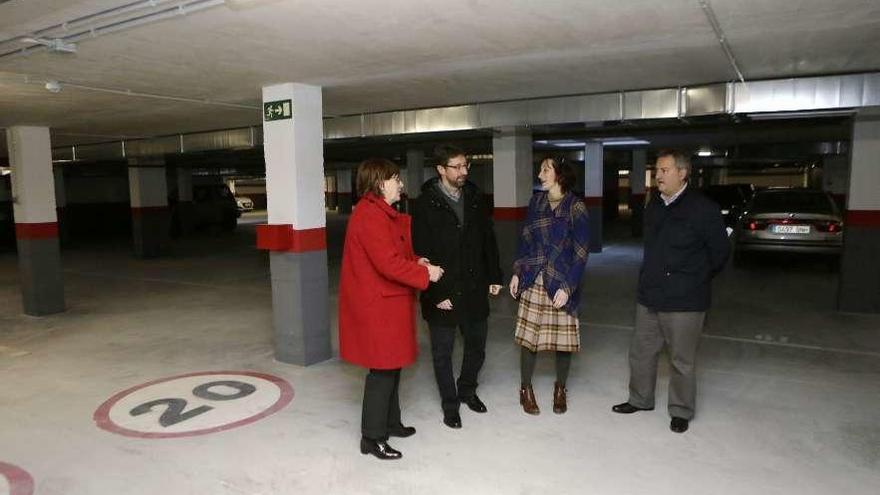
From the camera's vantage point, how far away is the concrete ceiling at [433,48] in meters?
2.86

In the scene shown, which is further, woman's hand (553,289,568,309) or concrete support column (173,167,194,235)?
concrete support column (173,167,194,235)

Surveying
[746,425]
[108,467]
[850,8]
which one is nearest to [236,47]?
[108,467]

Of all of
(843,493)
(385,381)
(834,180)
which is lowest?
(843,493)

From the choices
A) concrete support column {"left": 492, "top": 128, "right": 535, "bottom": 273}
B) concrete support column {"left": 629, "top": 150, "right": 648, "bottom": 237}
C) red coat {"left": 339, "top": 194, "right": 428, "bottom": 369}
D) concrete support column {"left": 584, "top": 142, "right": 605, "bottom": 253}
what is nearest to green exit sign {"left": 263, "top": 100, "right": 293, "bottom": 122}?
red coat {"left": 339, "top": 194, "right": 428, "bottom": 369}

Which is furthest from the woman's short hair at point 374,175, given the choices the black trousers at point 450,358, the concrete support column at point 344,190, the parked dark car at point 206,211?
the concrete support column at point 344,190

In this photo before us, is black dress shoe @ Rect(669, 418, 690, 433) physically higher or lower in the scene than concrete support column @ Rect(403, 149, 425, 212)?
lower

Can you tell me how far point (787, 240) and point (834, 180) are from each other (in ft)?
31.6

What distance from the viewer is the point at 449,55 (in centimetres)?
383

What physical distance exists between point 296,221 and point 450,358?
192 centimetres

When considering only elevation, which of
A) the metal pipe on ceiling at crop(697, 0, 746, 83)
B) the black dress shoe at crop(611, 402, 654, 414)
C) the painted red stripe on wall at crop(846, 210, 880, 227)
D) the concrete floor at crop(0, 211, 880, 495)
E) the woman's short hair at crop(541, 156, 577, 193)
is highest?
the metal pipe on ceiling at crop(697, 0, 746, 83)

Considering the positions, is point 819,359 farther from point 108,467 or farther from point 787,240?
point 108,467

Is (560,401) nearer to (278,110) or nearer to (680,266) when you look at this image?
(680,266)

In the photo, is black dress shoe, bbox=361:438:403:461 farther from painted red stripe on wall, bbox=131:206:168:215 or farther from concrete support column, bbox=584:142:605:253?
painted red stripe on wall, bbox=131:206:168:215

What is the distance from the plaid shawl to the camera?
3.27 meters
